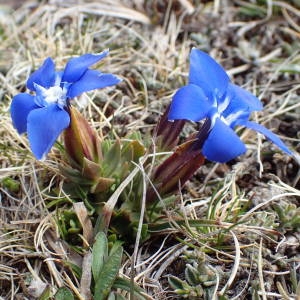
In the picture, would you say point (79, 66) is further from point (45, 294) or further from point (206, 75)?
point (45, 294)

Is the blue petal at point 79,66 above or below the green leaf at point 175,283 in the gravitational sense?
above

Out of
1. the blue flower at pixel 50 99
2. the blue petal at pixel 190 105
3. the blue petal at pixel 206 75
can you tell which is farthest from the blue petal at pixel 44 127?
the blue petal at pixel 206 75

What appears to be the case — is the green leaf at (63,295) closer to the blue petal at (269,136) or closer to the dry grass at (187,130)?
the dry grass at (187,130)

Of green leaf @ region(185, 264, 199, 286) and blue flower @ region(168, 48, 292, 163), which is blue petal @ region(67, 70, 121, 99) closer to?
blue flower @ region(168, 48, 292, 163)

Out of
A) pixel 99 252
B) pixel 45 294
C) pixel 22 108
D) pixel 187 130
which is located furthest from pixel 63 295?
pixel 187 130

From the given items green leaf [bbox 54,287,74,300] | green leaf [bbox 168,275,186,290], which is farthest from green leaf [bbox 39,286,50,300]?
green leaf [bbox 168,275,186,290]

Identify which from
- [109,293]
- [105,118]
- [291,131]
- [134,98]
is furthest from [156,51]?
[109,293]
